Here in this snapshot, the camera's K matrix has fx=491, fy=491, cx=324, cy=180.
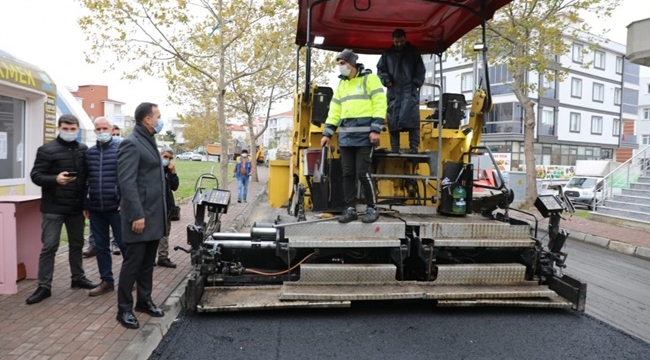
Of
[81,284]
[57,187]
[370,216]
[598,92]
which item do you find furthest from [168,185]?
[598,92]

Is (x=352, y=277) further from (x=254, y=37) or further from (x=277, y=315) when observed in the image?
(x=254, y=37)

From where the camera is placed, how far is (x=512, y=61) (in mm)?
14969

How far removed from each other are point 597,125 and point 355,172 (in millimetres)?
45127

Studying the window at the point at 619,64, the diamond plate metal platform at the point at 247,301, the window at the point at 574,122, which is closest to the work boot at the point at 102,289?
the diamond plate metal platform at the point at 247,301

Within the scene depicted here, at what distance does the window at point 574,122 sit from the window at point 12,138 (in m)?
41.7

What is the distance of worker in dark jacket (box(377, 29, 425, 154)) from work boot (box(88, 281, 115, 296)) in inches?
136

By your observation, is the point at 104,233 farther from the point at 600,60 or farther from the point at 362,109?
the point at 600,60

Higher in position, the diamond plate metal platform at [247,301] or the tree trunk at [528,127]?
the tree trunk at [528,127]

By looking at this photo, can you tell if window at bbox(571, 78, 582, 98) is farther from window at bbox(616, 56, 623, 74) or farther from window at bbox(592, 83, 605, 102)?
window at bbox(616, 56, 623, 74)

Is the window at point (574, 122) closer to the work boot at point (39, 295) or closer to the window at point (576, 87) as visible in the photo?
the window at point (576, 87)

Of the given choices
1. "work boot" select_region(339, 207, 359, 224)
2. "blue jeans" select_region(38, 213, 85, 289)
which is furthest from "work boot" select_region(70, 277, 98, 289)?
"work boot" select_region(339, 207, 359, 224)

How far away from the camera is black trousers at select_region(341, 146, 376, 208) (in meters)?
5.25

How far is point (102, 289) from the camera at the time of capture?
510 centimetres

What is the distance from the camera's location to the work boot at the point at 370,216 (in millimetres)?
5072
